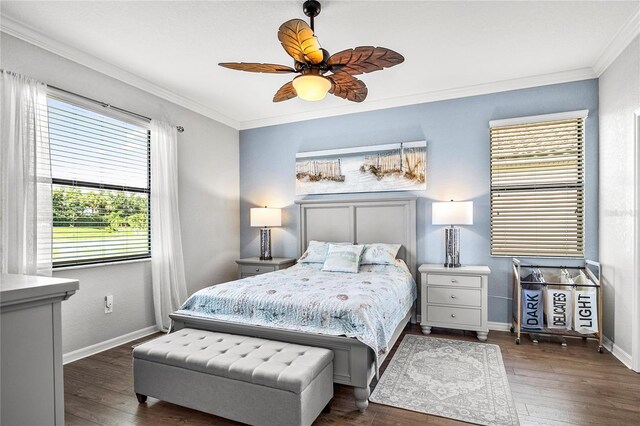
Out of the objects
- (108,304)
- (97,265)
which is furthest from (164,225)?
(108,304)

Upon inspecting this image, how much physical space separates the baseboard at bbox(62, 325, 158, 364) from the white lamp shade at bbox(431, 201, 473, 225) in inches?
132

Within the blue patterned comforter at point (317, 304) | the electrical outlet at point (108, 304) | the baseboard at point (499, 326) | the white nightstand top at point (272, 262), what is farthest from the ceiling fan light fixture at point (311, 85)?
the baseboard at point (499, 326)

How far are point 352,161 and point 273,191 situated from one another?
130 cm

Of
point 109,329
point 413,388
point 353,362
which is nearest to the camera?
point 353,362

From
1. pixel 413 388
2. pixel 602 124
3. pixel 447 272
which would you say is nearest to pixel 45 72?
pixel 413 388

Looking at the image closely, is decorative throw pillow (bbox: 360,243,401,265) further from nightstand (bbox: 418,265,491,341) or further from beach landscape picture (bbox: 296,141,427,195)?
beach landscape picture (bbox: 296,141,427,195)

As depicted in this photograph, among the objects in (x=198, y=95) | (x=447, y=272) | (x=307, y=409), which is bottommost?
(x=307, y=409)

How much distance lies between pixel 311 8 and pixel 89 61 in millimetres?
2192

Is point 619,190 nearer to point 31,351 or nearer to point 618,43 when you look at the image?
point 618,43

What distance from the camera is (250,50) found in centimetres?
309

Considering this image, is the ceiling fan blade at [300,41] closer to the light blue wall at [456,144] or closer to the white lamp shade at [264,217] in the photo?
the light blue wall at [456,144]

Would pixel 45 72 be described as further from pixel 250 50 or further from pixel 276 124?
pixel 276 124

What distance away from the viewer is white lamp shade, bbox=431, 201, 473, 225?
12.0 ft

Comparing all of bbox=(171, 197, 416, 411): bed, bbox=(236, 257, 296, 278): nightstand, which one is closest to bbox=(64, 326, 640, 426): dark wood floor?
bbox=(171, 197, 416, 411): bed
